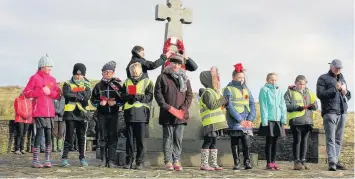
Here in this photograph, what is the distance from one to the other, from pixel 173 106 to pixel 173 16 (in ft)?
11.7

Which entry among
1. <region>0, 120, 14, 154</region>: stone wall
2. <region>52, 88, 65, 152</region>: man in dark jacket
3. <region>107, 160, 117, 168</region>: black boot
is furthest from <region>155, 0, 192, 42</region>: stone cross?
<region>0, 120, 14, 154</region>: stone wall

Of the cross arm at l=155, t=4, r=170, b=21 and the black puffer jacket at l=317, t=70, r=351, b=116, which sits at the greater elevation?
the cross arm at l=155, t=4, r=170, b=21

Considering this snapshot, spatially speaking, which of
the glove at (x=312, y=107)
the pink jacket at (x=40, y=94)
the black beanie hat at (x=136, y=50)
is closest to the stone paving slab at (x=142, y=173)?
the pink jacket at (x=40, y=94)

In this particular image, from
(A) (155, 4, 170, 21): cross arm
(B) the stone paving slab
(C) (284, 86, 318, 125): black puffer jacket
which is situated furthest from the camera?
(A) (155, 4, 170, 21): cross arm

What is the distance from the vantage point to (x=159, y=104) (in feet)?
28.9

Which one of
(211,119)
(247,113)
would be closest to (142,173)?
(211,119)

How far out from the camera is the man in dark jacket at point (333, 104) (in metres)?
9.85

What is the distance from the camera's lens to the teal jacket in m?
9.70

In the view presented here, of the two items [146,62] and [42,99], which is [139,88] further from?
[42,99]

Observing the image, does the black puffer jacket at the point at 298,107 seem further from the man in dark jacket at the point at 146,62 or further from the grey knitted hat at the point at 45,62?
the grey knitted hat at the point at 45,62

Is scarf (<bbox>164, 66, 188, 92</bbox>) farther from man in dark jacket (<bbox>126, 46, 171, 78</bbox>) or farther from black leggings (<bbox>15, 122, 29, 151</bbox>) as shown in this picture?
black leggings (<bbox>15, 122, 29, 151</bbox>)

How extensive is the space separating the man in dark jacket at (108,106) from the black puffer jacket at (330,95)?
11.9 feet

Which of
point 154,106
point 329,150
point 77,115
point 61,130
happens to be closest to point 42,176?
point 77,115

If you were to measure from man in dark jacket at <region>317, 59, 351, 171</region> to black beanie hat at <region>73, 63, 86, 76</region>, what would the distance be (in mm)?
4219
